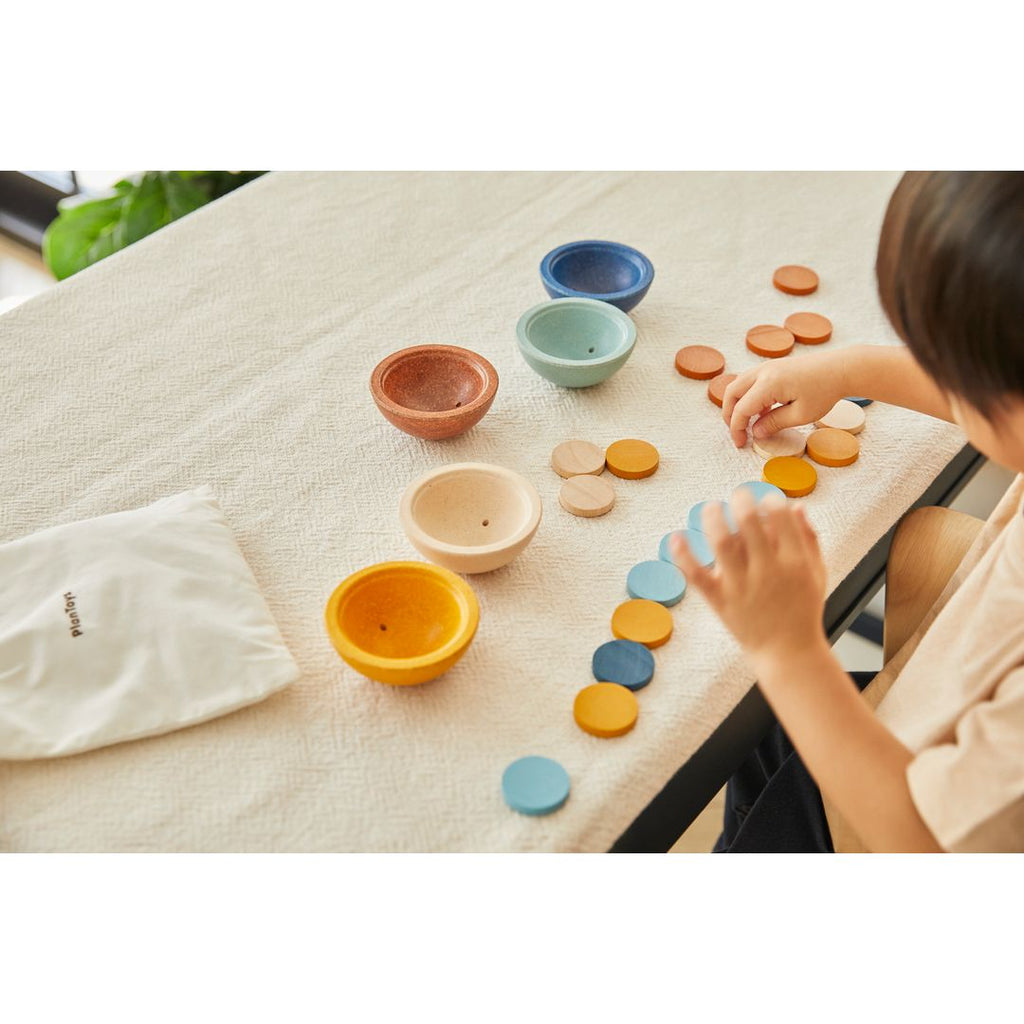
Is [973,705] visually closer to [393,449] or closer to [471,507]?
[471,507]

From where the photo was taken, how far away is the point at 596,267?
1259 mm

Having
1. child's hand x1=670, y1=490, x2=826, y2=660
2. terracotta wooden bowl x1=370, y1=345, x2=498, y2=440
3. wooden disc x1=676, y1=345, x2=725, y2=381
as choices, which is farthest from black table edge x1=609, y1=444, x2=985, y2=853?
terracotta wooden bowl x1=370, y1=345, x2=498, y2=440

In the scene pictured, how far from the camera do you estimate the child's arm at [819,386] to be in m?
1.05

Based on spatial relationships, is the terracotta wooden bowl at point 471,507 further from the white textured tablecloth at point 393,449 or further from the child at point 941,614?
the child at point 941,614

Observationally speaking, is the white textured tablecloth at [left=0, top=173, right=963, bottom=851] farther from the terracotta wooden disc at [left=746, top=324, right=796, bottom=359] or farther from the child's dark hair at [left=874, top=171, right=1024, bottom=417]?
the child's dark hair at [left=874, top=171, right=1024, bottom=417]

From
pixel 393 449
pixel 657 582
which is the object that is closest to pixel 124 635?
pixel 393 449

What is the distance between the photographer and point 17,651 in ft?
2.69

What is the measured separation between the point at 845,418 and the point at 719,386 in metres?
0.12

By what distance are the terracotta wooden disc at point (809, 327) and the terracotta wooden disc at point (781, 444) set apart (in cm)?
15

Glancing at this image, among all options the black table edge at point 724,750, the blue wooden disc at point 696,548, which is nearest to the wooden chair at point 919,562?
the black table edge at point 724,750

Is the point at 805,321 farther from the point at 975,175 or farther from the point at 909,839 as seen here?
the point at 909,839

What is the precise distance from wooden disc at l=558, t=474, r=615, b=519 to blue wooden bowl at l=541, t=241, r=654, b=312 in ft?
0.96

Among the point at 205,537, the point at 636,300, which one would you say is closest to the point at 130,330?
the point at 205,537

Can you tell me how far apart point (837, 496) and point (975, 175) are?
37 centimetres
